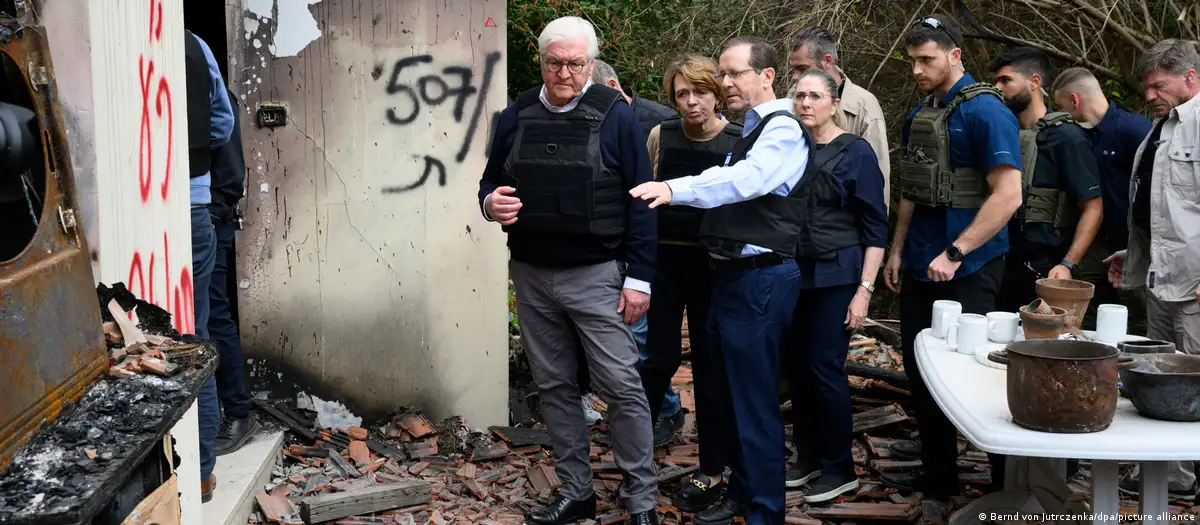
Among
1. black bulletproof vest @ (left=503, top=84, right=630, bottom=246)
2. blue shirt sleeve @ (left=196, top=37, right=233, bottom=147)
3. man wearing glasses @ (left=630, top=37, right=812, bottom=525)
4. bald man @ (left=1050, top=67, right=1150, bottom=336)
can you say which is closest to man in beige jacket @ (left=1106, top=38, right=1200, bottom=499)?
bald man @ (left=1050, top=67, right=1150, bottom=336)

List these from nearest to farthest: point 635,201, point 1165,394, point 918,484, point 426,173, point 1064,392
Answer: point 1064,392, point 1165,394, point 635,201, point 918,484, point 426,173

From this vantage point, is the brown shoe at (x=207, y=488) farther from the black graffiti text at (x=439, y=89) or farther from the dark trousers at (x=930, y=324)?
the dark trousers at (x=930, y=324)

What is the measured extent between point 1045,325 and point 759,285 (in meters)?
1.10

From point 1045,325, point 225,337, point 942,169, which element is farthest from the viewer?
point 225,337

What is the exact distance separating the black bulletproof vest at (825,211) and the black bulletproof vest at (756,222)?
44cm

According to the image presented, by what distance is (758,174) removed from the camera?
13.6ft

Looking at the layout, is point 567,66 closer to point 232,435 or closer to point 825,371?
point 825,371

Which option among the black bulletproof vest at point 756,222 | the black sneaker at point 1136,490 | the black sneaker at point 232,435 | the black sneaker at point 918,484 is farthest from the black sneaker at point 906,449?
the black sneaker at point 232,435

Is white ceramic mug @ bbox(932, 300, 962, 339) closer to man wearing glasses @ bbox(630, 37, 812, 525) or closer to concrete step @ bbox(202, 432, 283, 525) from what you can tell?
man wearing glasses @ bbox(630, 37, 812, 525)

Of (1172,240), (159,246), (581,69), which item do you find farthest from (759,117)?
(159,246)

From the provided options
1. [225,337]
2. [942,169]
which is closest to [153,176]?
[225,337]

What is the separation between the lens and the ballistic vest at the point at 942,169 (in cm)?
468

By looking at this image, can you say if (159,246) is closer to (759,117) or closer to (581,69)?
(581,69)

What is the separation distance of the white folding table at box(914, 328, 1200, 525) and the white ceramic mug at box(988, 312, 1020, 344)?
1.00 ft
